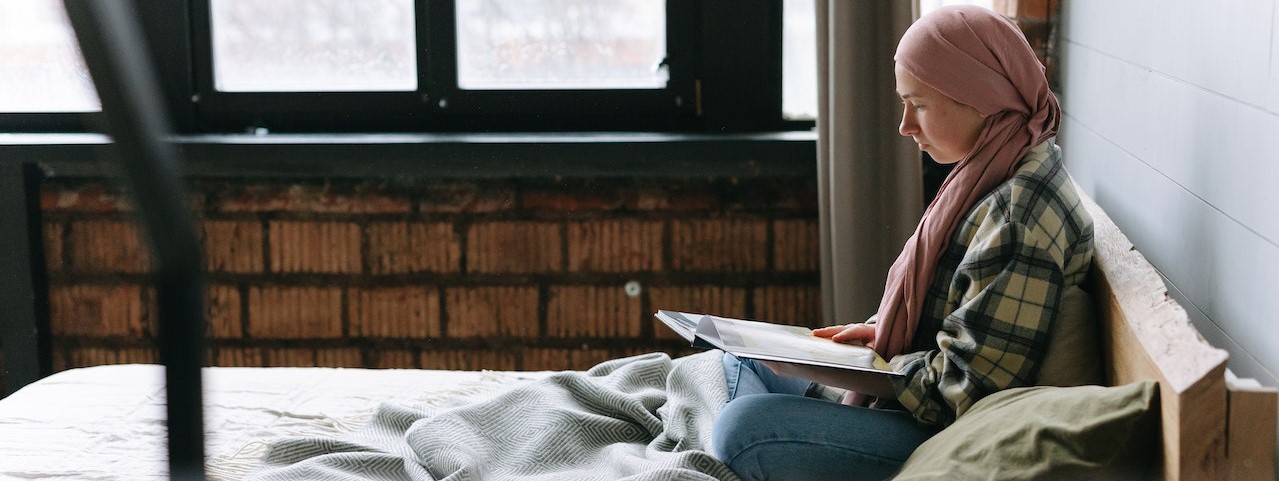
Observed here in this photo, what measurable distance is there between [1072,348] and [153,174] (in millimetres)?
1232

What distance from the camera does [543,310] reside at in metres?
2.93

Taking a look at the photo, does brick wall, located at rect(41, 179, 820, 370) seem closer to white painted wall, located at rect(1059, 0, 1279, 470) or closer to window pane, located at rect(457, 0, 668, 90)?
window pane, located at rect(457, 0, 668, 90)

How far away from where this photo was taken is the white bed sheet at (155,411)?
165 cm

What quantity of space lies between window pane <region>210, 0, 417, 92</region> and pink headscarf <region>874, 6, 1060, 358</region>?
64.9 inches

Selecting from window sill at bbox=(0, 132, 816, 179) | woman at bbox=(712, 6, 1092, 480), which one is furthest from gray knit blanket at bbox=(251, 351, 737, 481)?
window sill at bbox=(0, 132, 816, 179)

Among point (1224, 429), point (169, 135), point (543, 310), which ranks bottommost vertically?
point (543, 310)

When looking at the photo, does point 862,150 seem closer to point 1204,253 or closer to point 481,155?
point 481,155

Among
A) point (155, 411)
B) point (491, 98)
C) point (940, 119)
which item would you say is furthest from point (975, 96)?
point (491, 98)

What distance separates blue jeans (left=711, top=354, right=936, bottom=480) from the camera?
1446 millimetres

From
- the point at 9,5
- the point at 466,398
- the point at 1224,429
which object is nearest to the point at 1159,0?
the point at 1224,429

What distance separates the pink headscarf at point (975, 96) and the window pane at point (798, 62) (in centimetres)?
121

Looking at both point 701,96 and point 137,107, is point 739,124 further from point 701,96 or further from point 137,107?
point 137,107

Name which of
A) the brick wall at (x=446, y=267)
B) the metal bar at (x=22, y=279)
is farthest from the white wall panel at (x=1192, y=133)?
the metal bar at (x=22, y=279)

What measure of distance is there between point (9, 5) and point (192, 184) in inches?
26.8
